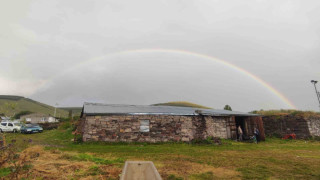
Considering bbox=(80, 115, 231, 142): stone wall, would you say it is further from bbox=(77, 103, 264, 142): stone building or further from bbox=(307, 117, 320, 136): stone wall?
bbox=(307, 117, 320, 136): stone wall

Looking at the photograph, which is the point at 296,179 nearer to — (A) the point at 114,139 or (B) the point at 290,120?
(A) the point at 114,139

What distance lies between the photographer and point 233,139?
707 inches

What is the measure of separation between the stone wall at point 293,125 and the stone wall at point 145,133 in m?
11.9

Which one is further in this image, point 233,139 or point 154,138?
point 233,139

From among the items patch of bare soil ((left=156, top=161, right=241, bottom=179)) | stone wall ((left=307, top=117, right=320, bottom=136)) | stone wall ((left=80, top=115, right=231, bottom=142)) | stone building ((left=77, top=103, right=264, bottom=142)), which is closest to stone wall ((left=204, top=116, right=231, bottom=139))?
stone building ((left=77, top=103, right=264, bottom=142))

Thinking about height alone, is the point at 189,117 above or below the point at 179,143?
above

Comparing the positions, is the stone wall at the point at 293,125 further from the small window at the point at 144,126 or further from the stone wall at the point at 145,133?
the small window at the point at 144,126

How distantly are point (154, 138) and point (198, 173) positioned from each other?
901 cm

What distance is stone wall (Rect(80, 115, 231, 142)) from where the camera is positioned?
14297 mm

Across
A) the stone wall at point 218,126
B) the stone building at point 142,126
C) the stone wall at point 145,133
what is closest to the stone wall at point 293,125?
the stone wall at point 218,126

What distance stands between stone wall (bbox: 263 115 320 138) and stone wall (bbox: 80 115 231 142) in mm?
11889

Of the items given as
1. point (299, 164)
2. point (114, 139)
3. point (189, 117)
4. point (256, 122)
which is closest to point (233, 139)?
point (256, 122)

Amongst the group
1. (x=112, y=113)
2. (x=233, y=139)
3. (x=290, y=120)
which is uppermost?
(x=112, y=113)

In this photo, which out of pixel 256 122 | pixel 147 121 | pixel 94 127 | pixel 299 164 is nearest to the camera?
pixel 299 164
